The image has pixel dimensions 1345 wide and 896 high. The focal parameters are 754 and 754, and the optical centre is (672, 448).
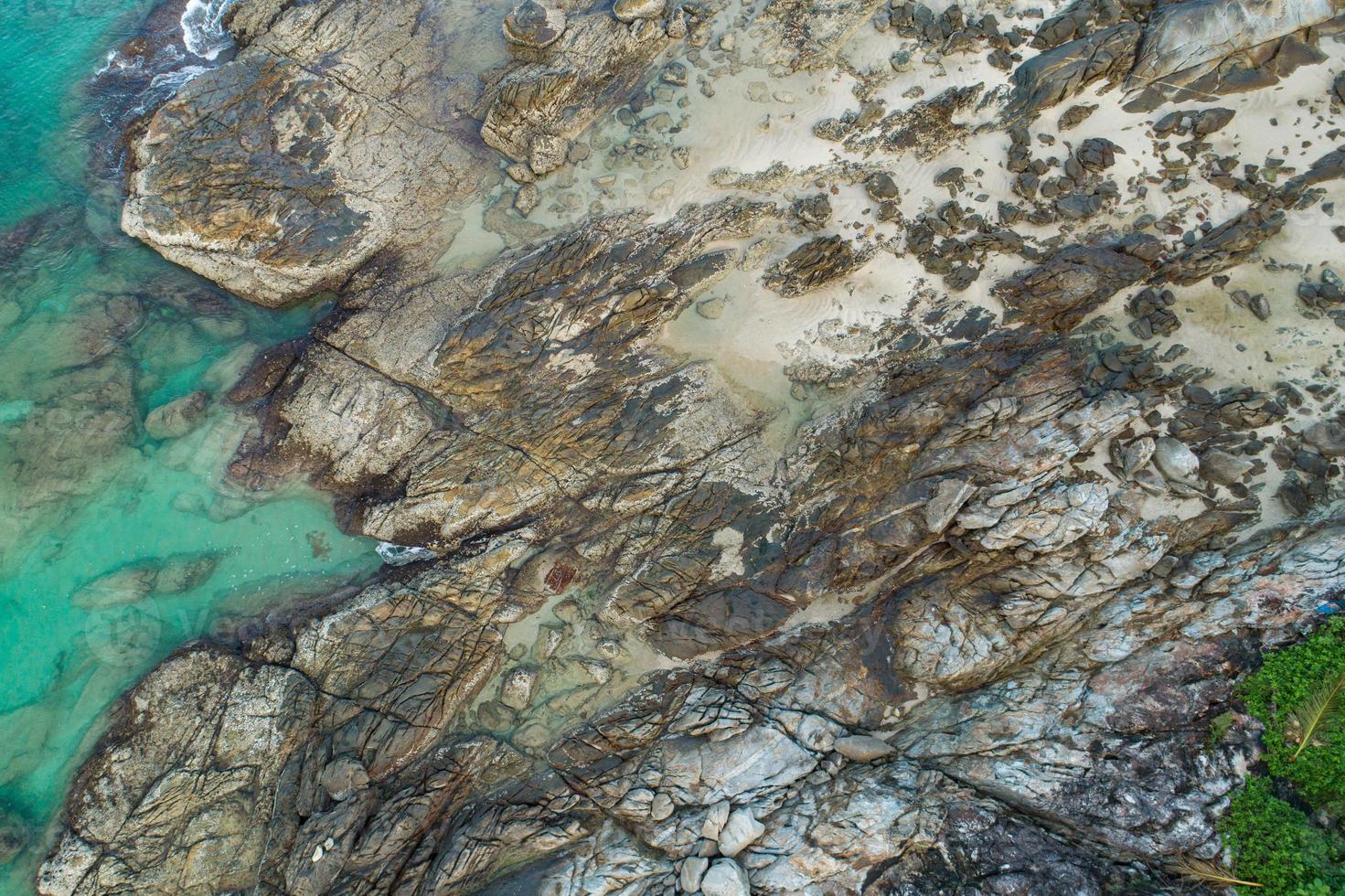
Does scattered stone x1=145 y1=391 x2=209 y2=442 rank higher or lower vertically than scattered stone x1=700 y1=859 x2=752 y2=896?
higher

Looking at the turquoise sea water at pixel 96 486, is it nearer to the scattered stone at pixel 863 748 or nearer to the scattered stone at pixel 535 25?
the scattered stone at pixel 535 25

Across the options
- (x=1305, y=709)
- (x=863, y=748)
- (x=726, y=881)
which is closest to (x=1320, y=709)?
(x=1305, y=709)

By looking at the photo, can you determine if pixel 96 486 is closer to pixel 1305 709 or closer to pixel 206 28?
pixel 206 28

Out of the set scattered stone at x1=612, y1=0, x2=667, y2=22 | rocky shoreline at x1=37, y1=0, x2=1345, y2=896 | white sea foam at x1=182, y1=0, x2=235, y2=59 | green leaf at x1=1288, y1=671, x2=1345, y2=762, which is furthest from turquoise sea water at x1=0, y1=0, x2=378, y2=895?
green leaf at x1=1288, y1=671, x2=1345, y2=762

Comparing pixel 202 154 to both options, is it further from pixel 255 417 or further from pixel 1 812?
pixel 1 812

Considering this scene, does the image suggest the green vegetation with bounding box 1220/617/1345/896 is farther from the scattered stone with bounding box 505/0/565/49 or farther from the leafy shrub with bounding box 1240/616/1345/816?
the scattered stone with bounding box 505/0/565/49

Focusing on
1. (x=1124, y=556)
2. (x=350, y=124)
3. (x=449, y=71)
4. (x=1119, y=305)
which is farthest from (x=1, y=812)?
(x=1119, y=305)
